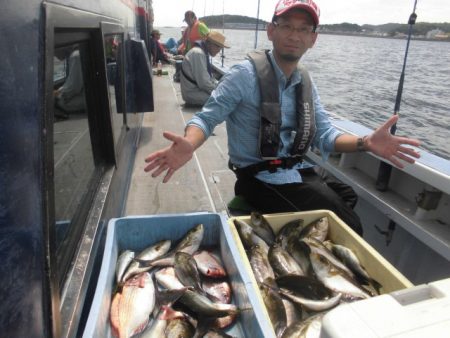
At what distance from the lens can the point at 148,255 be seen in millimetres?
2195

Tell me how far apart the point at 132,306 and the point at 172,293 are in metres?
Answer: 0.21

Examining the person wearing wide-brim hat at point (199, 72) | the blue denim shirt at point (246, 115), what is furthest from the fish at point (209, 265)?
the person wearing wide-brim hat at point (199, 72)

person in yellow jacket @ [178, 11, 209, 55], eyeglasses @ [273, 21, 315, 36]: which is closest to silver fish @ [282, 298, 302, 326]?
eyeglasses @ [273, 21, 315, 36]

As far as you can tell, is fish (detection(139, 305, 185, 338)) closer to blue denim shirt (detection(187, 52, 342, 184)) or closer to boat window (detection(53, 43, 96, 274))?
boat window (detection(53, 43, 96, 274))

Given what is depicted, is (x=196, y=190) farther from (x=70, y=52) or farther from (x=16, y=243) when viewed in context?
(x=16, y=243)

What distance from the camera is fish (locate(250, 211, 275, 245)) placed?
2.40m

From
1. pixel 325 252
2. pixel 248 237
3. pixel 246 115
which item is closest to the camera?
pixel 325 252

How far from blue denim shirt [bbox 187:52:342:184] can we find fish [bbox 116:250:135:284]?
96 centimetres

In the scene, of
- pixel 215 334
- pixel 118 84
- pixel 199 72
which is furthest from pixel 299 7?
pixel 199 72

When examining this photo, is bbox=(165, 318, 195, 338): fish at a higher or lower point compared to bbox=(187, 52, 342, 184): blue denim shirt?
lower

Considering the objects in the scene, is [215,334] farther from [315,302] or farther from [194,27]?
[194,27]

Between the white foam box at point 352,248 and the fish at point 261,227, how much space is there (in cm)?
5

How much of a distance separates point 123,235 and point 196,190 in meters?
1.32

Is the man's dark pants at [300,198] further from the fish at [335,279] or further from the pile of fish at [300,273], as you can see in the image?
the fish at [335,279]
